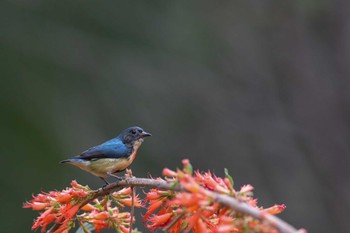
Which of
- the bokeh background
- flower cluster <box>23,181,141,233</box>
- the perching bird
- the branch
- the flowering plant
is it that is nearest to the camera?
the branch

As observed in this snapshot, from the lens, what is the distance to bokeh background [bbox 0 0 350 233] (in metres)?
16.0

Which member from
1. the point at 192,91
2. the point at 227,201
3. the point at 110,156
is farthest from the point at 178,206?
the point at 192,91

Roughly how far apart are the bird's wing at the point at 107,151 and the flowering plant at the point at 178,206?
75 centimetres

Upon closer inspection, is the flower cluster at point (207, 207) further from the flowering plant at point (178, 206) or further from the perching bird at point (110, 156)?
the perching bird at point (110, 156)

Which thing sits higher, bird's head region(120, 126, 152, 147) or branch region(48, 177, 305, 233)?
bird's head region(120, 126, 152, 147)

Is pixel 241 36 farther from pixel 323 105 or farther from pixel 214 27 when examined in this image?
pixel 323 105

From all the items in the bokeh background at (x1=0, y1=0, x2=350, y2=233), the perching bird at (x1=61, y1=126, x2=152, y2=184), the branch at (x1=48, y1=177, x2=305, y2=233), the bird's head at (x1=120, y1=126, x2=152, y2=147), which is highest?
the bokeh background at (x1=0, y1=0, x2=350, y2=233)

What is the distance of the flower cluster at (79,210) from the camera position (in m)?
3.73

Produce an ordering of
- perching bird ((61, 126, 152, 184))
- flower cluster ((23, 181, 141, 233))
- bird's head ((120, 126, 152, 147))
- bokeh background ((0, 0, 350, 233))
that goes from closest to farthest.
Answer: flower cluster ((23, 181, 141, 233)), perching bird ((61, 126, 152, 184)), bird's head ((120, 126, 152, 147)), bokeh background ((0, 0, 350, 233))

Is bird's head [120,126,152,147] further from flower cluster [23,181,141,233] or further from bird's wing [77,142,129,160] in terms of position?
flower cluster [23,181,141,233]

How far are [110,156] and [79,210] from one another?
121 centimetres

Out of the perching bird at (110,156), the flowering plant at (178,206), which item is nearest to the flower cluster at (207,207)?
the flowering plant at (178,206)

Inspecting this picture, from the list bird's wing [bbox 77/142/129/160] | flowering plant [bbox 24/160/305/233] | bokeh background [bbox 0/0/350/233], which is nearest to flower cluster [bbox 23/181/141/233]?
flowering plant [bbox 24/160/305/233]

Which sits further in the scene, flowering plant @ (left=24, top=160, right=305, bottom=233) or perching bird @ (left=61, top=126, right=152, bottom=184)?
perching bird @ (left=61, top=126, right=152, bottom=184)
